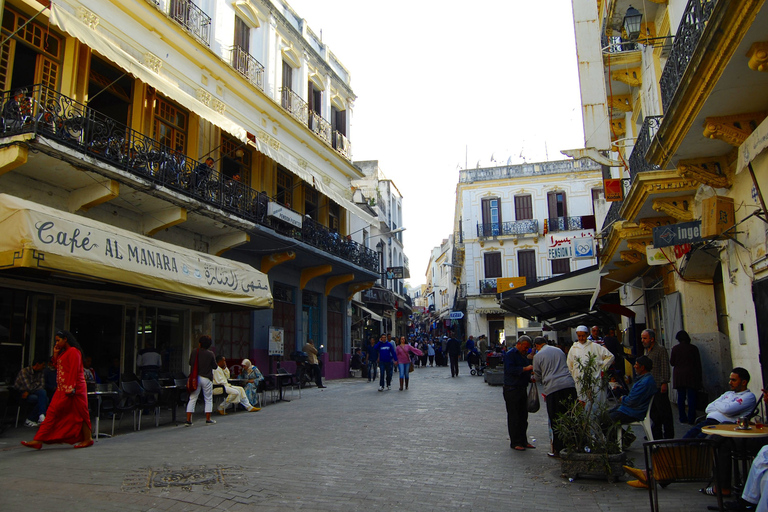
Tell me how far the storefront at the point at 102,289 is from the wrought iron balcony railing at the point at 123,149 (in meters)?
1.74

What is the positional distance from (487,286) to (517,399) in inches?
1252

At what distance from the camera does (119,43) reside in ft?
42.0

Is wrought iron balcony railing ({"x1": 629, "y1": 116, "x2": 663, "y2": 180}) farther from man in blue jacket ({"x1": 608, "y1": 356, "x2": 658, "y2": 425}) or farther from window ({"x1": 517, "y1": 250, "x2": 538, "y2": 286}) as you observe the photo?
window ({"x1": 517, "y1": 250, "x2": 538, "y2": 286})

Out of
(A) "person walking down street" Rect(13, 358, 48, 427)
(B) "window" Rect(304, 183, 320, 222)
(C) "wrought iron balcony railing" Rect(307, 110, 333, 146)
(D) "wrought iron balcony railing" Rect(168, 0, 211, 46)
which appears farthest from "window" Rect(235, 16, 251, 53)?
(A) "person walking down street" Rect(13, 358, 48, 427)

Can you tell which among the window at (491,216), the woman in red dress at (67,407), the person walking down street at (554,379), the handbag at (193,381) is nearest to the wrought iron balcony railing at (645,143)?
the person walking down street at (554,379)

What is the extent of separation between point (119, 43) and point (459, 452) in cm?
1141

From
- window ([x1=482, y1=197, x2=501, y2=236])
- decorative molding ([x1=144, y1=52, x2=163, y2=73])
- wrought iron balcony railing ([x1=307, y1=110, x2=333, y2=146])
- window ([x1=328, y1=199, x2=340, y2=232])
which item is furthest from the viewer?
window ([x1=482, y1=197, x2=501, y2=236])

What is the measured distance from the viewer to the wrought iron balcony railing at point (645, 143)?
34.6 feet

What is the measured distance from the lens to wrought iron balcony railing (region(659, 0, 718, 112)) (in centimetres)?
707

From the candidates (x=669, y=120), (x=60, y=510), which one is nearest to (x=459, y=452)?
(x=60, y=510)

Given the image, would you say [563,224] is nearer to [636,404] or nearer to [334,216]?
[334,216]

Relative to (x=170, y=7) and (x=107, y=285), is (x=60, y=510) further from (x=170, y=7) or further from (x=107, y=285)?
(x=170, y=7)

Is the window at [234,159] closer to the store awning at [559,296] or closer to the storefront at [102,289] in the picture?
the storefront at [102,289]

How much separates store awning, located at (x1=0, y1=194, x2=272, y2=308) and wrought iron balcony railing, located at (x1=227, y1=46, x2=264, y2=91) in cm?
726
